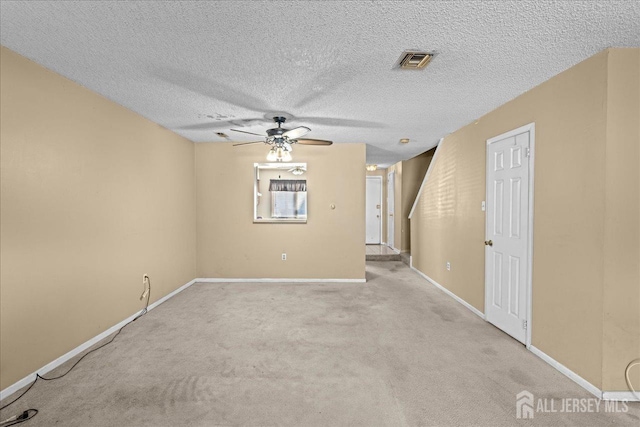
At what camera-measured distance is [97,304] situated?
289cm

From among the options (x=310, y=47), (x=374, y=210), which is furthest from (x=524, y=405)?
(x=374, y=210)

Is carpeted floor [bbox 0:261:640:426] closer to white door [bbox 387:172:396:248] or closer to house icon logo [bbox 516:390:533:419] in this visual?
house icon logo [bbox 516:390:533:419]

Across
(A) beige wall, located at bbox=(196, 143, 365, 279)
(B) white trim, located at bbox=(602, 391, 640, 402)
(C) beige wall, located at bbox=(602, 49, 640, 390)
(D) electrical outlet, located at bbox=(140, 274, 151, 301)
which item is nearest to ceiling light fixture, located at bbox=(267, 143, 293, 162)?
(A) beige wall, located at bbox=(196, 143, 365, 279)

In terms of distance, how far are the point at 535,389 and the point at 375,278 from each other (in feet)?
10.8

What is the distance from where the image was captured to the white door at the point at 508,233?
2783mm

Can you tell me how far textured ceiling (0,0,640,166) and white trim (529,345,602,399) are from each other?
2373 millimetres

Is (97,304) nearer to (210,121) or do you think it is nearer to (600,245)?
(210,121)

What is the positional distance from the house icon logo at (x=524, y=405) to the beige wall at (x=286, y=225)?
10.3 feet

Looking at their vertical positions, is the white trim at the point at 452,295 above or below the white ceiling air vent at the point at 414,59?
below

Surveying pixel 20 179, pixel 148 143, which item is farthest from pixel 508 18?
pixel 148 143

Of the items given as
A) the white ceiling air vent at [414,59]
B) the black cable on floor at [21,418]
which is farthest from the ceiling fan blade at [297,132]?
the black cable on floor at [21,418]

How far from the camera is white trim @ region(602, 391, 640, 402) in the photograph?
79.0 inches

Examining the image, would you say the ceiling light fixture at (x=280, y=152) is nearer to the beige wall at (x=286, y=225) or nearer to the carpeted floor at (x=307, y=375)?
the beige wall at (x=286, y=225)

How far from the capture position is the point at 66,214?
8.35 ft
